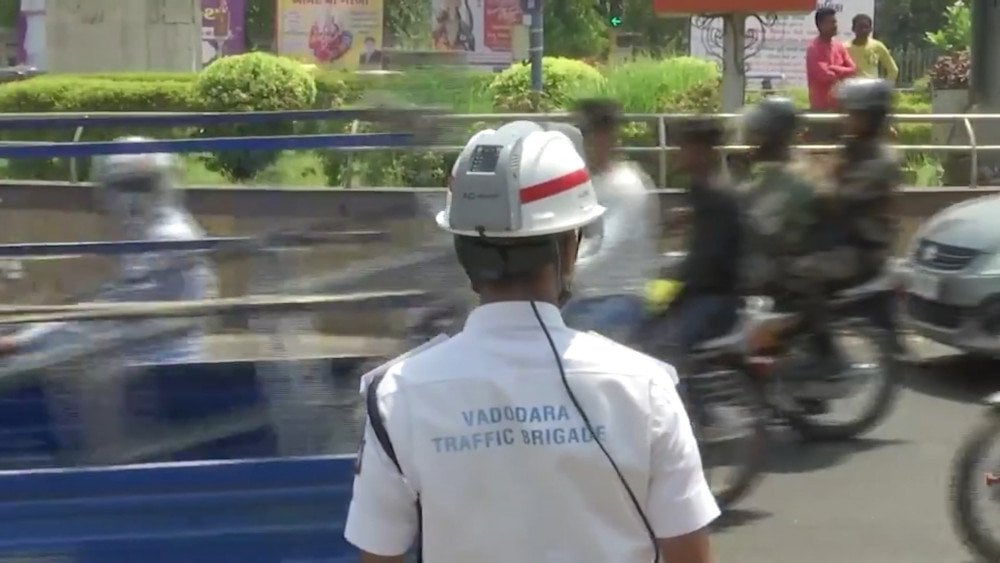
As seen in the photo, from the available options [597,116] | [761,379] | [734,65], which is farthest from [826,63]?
[761,379]

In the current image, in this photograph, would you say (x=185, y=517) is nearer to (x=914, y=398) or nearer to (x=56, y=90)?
(x=914, y=398)

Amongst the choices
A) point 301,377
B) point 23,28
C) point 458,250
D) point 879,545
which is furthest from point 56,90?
point 23,28

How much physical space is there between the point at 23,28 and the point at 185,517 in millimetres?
41273

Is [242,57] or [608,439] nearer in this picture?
[608,439]

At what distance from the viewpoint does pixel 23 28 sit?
43.1m

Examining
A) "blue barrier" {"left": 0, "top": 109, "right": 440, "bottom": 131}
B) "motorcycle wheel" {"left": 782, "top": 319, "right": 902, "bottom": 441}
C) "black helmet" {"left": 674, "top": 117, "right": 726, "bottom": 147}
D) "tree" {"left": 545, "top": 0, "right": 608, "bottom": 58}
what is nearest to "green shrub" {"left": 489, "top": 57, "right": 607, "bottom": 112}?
"motorcycle wheel" {"left": 782, "top": 319, "right": 902, "bottom": 441}

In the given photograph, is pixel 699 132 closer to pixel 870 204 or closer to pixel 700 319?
pixel 700 319

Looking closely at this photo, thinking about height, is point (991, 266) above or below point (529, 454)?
below

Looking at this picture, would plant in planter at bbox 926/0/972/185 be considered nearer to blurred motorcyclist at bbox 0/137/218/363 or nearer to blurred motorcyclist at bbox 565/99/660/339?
blurred motorcyclist at bbox 565/99/660/339

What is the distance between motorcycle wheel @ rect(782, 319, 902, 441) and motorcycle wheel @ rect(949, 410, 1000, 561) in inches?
73.7

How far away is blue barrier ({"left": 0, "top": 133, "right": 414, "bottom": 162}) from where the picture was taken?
461cm

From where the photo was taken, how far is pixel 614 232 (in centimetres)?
736

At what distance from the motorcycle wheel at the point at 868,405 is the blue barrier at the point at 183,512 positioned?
4.55 metres

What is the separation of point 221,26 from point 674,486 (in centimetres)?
4111
